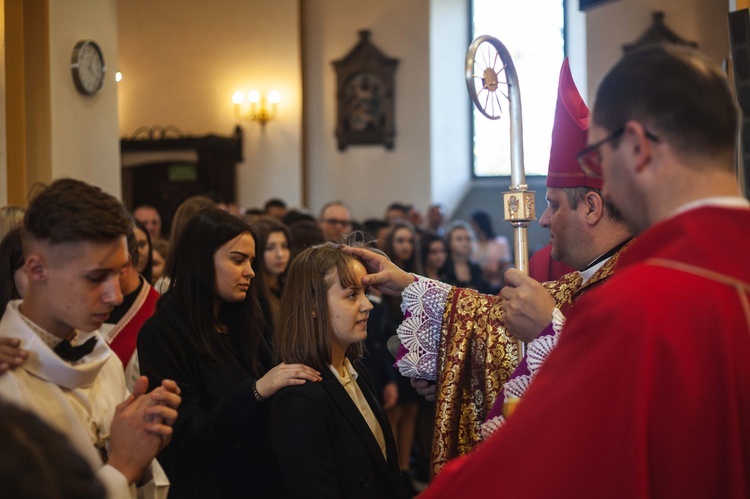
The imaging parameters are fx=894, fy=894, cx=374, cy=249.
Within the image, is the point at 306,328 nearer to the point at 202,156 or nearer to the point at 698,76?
the point at 698,76

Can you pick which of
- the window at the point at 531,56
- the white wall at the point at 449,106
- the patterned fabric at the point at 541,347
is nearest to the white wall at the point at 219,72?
the white wall at the point at 449,106

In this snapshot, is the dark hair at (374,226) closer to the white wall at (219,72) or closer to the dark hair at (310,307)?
the white wall at (219,72)

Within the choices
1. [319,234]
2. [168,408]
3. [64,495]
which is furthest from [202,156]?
Answer: [64,495]

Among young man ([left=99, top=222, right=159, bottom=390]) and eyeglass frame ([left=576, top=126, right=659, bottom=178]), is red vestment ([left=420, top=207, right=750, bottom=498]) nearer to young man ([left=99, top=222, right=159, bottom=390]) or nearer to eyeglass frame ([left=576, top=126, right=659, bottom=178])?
eyeglass frame ([left=576, top=126, right=659, bottom=178])

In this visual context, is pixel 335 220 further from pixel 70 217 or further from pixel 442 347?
pixel 70 217

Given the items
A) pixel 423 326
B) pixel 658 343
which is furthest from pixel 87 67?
pixel 658 343

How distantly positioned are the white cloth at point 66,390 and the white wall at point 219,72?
9.91 metres

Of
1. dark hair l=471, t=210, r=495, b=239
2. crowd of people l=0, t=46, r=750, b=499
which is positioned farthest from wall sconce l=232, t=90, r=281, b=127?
crowd of people l=0, t=46, r=750, b=499

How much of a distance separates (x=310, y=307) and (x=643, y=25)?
8898 millimetres

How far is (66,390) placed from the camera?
2080 millimetres

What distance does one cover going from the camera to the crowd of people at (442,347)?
4.89 ft

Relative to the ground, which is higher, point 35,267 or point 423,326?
point 35,267

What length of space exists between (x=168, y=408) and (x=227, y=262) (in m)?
1.22

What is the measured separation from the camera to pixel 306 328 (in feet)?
9.30
